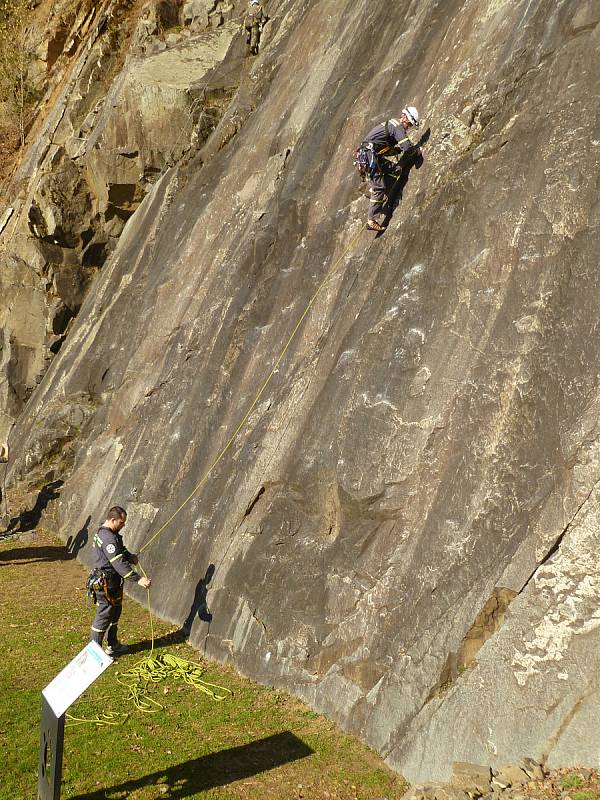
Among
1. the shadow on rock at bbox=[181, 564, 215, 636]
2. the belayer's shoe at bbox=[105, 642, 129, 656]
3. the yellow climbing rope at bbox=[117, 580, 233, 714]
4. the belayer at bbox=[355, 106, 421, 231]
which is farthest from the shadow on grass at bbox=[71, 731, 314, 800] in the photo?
the belayer at bbox=[355, 106, 421, 231]

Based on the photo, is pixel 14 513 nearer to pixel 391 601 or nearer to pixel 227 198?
→ pixel 227 198

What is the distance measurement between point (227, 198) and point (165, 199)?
4.94 m

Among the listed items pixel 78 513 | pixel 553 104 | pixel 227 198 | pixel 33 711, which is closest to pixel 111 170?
pixel 227 198

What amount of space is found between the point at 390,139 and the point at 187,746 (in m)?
10.3

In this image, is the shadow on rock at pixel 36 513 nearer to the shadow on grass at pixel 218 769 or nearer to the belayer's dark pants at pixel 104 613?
the belayer's dark pants at pixel 104 613

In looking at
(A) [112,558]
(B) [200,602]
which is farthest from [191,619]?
(A) [112,558]

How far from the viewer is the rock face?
839 centimetres

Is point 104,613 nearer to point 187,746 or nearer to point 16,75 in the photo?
point 187,746

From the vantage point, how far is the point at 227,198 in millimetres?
20047

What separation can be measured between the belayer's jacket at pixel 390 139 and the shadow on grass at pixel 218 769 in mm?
9613

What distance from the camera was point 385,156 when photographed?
1318 centimetres

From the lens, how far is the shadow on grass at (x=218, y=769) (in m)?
7.90

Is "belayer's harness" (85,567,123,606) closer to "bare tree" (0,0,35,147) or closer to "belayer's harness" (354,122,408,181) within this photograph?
"belayer's harness" (354,122,408,181)

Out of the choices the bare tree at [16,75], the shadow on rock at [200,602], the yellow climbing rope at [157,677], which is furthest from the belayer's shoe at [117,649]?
the bare tree at [16,75]
